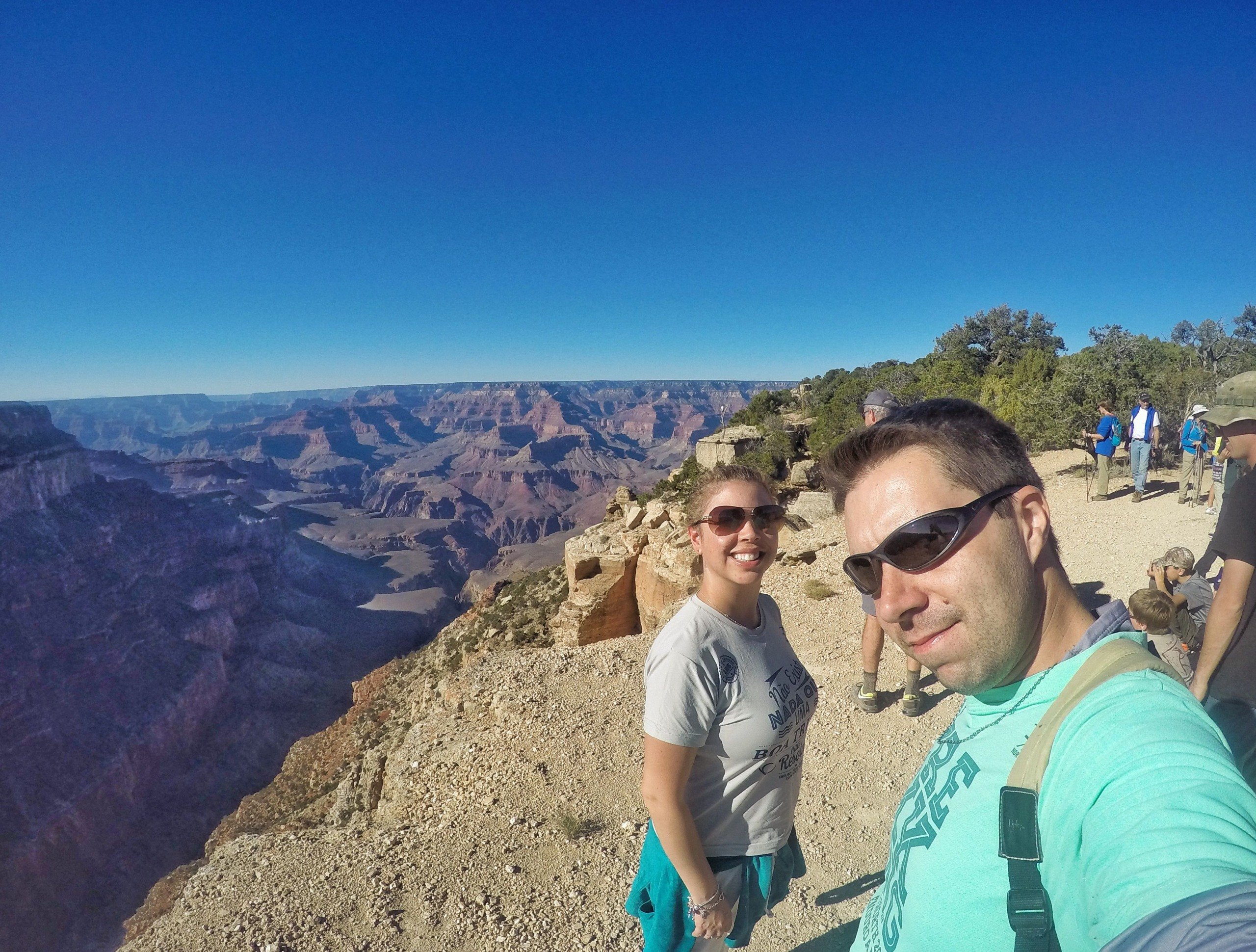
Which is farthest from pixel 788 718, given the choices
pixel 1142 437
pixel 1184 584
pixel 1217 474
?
pixel 1142 437

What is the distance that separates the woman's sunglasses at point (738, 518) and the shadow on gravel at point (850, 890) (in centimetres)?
279

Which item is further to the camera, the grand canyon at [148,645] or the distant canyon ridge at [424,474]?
the distant canyon ridge at [424,474]

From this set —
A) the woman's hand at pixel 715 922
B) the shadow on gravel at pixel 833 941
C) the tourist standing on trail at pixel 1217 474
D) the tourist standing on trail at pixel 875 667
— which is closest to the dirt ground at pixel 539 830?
the shadow on gravel at pixel 833 941

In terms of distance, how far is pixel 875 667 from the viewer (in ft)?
16.8

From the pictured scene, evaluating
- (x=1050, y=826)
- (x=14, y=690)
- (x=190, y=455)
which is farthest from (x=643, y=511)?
(x=190, y=455)

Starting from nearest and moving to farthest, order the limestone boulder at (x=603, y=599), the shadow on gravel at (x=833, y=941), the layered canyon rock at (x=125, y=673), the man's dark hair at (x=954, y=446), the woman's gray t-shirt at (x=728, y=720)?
the man's dark hair at (x=954, y=446), the woman's gray t-shirt at (x=728, y=720), the shadow on gravel at (x=833, y=941), the limestone boulder at (x=603, y=599), the layered canyon rock at (x=125, y=673)

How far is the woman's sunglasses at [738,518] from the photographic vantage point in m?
2.14

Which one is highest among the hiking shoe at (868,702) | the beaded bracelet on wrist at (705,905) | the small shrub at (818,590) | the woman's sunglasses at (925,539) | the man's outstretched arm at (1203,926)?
the woman's sunglasses at (925,539)

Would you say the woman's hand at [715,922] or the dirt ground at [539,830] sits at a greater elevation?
the woman's hand at [715,922]

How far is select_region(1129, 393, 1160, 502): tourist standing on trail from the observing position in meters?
9.22

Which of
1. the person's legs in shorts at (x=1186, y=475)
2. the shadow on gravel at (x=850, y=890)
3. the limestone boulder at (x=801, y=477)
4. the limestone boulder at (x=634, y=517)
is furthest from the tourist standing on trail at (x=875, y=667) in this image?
the limestone boulder at (x=801, y=477)

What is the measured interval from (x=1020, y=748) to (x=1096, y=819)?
0.45 feet

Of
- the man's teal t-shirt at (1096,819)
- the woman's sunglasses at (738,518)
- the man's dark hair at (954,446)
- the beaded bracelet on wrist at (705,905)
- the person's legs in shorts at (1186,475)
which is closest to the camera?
the man's teal t-shirt at (1096,819)

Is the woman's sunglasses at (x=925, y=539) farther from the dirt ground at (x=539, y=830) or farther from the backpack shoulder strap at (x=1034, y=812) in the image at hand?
the dirt ground at (x=539, y=830)
